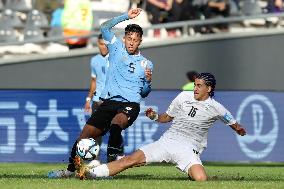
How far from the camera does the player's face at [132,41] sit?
15.1m

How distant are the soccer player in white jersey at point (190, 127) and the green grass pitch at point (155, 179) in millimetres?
305

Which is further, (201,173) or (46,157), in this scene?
(46,157)

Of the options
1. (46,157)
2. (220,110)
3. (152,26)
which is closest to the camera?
(220,110)

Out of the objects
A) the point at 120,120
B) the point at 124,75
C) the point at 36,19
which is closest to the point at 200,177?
the point at 120,120

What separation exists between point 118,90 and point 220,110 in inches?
61.8

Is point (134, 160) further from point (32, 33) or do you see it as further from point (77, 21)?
point (32, 33)

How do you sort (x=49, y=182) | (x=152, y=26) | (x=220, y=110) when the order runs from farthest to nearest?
1. (x=152, y=26)
2. (x=220, y=110)
3. (x=49, y=182)

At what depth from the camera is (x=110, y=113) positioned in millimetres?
Result: 15383

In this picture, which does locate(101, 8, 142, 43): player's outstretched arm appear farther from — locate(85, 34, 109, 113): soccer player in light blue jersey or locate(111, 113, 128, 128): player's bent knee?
locate(85, 34, 109, 113): soccer player in light blue jersey

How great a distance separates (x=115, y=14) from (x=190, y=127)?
10.3 metres

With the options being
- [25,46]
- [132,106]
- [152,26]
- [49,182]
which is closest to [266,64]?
[152,26]

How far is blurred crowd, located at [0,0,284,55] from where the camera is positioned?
24484 mm

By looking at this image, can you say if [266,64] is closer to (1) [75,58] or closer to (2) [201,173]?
(1) [75,58]

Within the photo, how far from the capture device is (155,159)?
47.5ft
